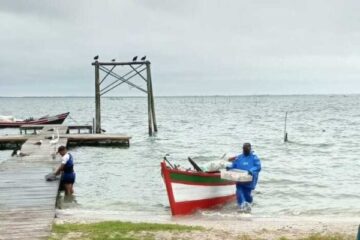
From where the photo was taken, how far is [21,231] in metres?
10.9

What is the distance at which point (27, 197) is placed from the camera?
14617mm

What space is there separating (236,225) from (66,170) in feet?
22.4

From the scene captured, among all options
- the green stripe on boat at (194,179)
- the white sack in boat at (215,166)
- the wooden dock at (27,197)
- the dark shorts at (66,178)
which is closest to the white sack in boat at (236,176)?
the green stripe on boat at (194,179)

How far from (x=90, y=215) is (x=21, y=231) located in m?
3.88

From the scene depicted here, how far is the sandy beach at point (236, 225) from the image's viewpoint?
1155 centimetres

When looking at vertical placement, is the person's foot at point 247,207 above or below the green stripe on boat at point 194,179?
below

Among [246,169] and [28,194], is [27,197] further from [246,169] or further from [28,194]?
[246,169]

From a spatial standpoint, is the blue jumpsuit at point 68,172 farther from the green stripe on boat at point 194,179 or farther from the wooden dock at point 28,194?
the green stripe on boat at point 194,179

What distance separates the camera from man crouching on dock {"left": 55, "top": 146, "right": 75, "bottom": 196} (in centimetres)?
1747

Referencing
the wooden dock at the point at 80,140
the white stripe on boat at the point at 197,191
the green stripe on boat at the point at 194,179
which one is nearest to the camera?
the green stripe on boat at the point at 194,179

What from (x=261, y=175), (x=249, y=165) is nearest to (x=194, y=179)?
(x=249, y=165)

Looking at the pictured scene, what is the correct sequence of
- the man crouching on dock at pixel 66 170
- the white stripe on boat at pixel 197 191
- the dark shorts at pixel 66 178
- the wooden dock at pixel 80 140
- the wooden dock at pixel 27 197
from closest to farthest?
the wooden dock at pixel 27 197, the white stripe on boat at pixel 197 191, the man crouching on dock at pixel 66 170, the dark shorts at pixel 66 178, the wooden dock at pixel 80 140

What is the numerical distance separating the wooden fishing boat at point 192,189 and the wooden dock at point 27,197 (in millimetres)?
3183

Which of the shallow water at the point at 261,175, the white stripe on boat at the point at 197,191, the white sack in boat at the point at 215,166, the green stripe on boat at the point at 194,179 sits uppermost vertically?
the white sack in boat at the point at 215,166
